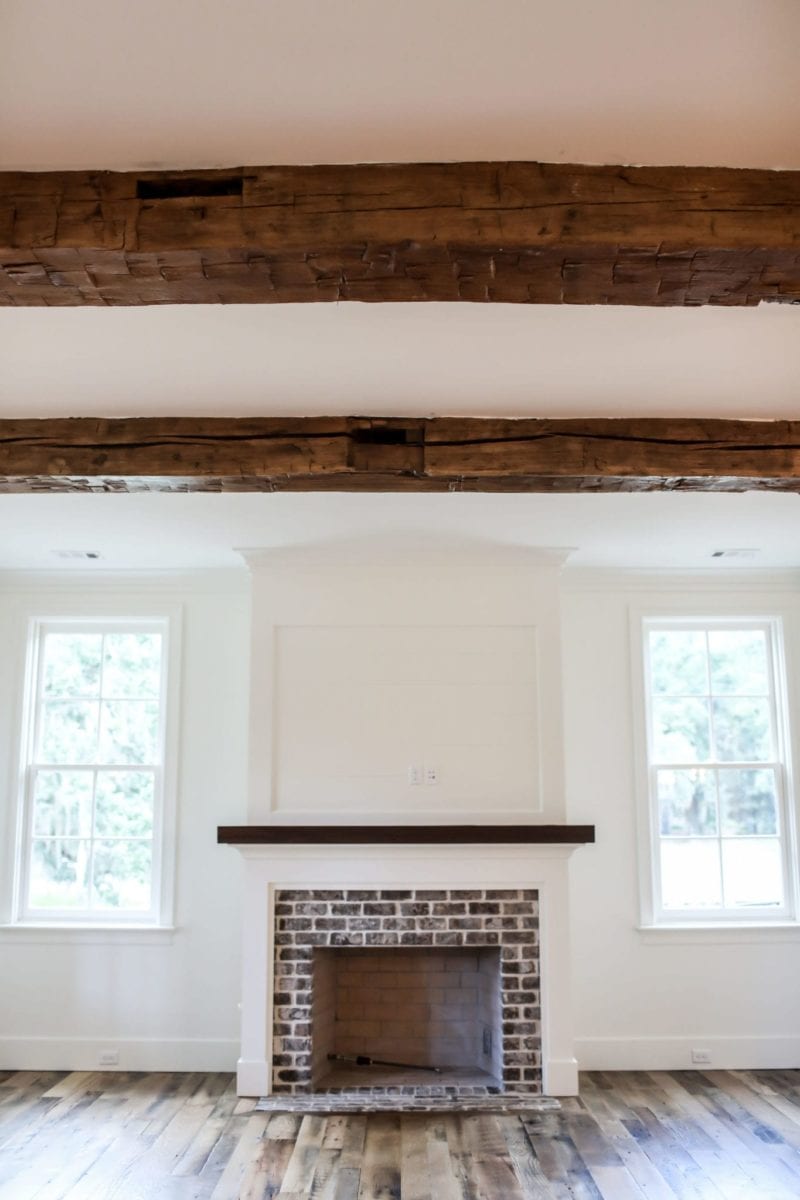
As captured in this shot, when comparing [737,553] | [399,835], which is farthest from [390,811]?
[737,553]

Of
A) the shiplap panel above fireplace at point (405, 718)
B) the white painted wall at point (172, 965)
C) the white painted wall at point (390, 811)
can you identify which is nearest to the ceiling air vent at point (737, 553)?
the white painted wall at point (390, 811)

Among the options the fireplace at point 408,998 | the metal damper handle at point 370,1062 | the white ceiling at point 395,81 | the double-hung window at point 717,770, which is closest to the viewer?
the white ceiling at point 395,81

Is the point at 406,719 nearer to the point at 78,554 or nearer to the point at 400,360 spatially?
the point at 78,554

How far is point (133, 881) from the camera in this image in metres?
5.67

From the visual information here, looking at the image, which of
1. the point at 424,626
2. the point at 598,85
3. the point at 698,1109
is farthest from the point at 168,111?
the point at 698,1109

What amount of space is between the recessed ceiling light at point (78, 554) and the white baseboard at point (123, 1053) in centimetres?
265

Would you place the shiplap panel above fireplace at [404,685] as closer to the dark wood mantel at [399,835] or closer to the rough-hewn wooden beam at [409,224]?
the dark wood mantel at [399,835]

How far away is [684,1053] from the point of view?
5434 mm

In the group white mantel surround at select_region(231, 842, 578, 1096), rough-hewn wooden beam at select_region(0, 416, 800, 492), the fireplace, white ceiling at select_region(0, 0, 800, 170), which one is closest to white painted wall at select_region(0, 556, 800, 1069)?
white mantel surround at select_region(231, 842, 578, 1096)

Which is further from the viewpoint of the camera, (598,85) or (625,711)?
(625,711)

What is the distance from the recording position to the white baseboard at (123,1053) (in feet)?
17.8

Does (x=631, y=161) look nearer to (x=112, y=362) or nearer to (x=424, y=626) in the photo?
(x=112, y=362)

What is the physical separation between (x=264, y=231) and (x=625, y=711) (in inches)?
170

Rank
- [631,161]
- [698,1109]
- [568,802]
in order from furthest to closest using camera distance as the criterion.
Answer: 1. [568,802]
2. [698,1109]
3. [631,161]
